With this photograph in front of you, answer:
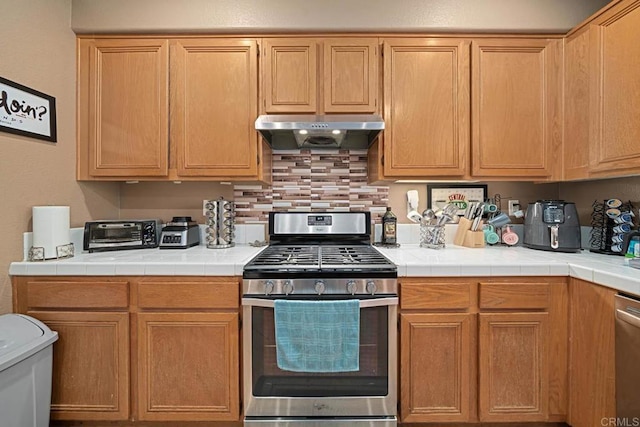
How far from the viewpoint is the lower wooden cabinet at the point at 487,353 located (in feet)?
5.14

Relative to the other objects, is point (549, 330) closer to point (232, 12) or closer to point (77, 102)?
point (232, 12)

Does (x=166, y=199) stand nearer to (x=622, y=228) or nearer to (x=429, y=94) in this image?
(x=429, y=94)

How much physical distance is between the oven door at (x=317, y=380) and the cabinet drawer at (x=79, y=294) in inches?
24.8

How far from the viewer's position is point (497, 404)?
1.57 metres

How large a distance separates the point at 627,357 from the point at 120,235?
2.60 meters

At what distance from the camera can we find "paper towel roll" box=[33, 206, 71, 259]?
65.1 inches

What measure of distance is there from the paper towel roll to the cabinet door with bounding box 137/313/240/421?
2.18 ft

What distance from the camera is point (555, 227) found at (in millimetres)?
1888

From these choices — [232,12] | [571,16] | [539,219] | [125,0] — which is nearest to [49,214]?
[125,0]

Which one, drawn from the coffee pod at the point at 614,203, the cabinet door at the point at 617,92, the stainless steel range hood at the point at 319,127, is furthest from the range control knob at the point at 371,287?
the coffee pod at the point at 614,203

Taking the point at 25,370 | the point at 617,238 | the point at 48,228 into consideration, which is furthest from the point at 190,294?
the point at 617,238

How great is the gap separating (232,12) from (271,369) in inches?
78.7

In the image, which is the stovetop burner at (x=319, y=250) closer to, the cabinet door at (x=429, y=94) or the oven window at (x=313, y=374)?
the oven window at (x=313, y=374)

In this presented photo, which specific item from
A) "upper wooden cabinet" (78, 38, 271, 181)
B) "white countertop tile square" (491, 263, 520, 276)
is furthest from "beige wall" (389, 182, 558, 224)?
"upper wooden cabinet" (78, 38, 271, 181)
